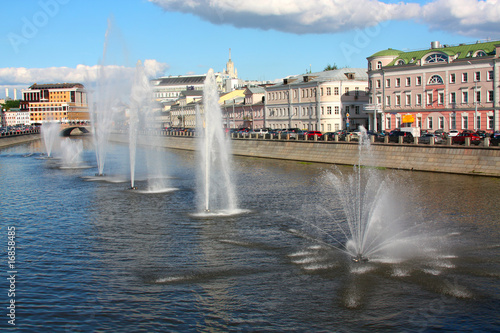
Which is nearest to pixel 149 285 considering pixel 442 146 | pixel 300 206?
pixel 300 206

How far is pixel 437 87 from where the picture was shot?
220 ft

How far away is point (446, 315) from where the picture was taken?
1400cm

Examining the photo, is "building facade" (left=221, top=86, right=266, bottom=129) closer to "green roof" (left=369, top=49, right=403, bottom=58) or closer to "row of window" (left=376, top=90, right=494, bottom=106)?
"green roof" (left=369, top=49, right=403, bottom=58)

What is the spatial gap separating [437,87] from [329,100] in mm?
22947

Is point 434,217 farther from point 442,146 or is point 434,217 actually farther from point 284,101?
point 284,101

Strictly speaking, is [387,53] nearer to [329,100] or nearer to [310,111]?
[329,100]

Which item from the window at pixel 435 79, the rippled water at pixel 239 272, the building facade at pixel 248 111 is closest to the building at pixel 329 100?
the building facade at pixel 248 111

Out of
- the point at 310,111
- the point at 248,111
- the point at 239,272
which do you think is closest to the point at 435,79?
the point at 310,111

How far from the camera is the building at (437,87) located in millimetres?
61312

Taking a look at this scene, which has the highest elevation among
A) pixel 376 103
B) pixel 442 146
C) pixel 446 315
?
pixel 376 103

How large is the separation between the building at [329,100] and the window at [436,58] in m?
18.9

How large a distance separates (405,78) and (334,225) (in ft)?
171

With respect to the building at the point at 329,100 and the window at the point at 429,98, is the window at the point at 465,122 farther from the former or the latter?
the building at the point at 329,100

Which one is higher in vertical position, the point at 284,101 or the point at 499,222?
the point at 284,101
